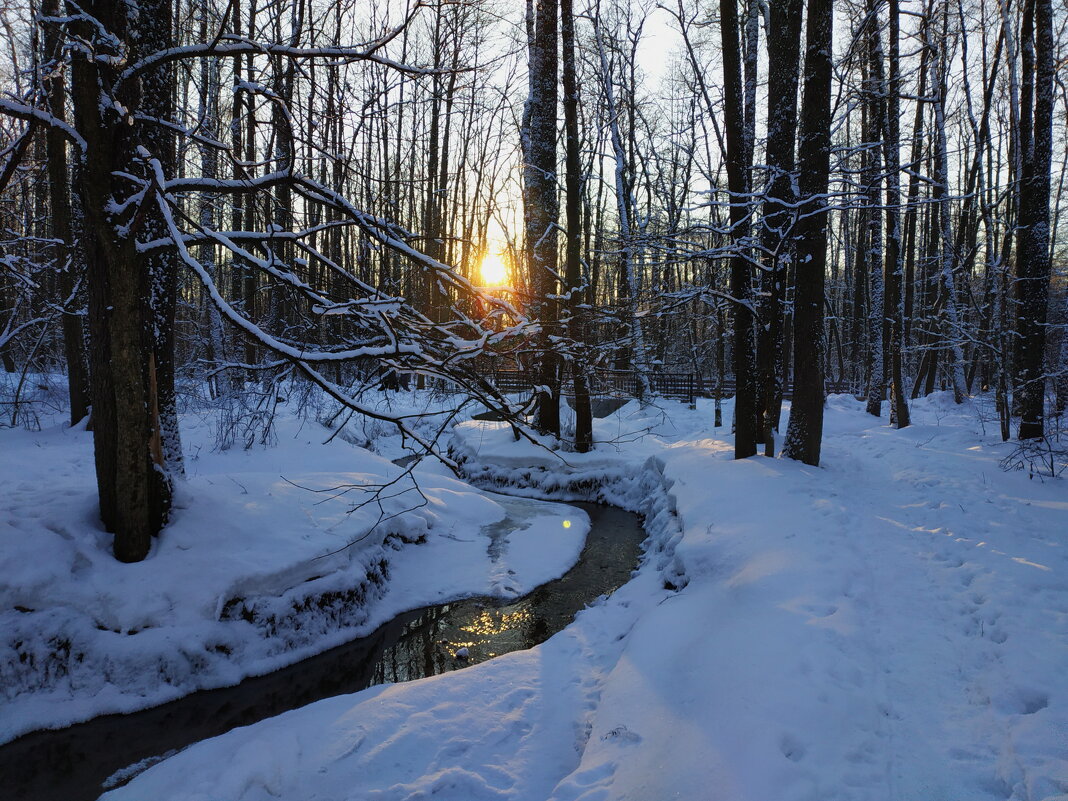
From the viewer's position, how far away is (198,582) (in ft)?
17.8

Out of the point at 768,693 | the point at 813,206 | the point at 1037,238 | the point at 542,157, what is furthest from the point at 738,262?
the point at 768,693

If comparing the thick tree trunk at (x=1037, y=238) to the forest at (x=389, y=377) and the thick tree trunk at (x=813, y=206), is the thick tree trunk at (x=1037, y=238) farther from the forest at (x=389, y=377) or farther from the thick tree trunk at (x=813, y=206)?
the thick tree trunk at (x=813, y=206)

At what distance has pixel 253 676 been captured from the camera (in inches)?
213

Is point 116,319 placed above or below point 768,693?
above

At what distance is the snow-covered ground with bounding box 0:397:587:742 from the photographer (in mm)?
4824

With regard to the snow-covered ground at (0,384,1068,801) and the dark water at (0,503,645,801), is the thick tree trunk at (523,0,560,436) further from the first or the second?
the snow-covered ground at (0,384,1068,801)

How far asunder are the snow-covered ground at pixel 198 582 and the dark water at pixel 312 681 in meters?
0.16

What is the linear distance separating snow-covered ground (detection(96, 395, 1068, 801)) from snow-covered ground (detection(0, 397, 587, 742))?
121cm

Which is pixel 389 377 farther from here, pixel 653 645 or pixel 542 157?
pixel 542 157

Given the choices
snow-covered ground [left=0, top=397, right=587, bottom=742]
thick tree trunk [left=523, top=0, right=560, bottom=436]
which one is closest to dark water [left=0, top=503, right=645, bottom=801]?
snow-covered ground [left=0, top=397, right=587, bottom=742]

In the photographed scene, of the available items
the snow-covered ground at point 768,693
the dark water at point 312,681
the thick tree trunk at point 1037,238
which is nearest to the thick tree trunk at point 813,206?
the snow-covered ground at point 768,693

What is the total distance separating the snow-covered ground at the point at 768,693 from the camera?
2973 mm

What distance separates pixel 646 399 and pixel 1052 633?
51.5 feet

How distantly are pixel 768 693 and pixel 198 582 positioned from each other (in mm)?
5021
